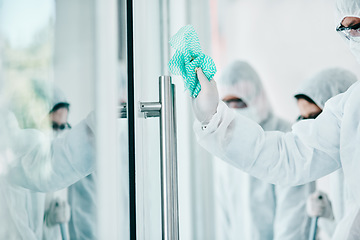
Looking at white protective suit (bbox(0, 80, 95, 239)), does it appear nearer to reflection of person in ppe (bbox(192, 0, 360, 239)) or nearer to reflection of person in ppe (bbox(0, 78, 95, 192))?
reflection of person in ppe (bbox(0, 78, 95, 192))

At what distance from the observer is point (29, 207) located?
48 centimetres

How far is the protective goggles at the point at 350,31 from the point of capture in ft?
3.60

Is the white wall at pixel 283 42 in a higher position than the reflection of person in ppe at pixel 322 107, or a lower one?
higher

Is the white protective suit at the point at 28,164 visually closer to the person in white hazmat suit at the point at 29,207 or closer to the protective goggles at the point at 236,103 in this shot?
the person in white hazmat suit at the point at 29,207

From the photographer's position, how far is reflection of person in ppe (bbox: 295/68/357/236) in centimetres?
112

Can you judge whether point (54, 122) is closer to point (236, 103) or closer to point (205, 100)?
point (205, 100)

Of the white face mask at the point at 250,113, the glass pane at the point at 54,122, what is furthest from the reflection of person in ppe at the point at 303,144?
the glass pane at the point at 54,122

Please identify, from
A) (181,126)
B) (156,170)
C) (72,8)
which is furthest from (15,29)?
(181,126)

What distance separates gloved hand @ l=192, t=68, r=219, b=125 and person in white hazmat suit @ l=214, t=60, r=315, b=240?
22 cm

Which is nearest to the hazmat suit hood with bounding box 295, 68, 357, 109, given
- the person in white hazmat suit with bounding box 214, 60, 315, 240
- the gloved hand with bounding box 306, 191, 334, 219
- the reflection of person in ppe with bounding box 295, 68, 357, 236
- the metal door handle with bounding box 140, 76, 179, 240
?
the reflection of person in ppe with bounding box 295, 68, 357, 236

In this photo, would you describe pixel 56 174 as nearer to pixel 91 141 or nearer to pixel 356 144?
pixel 91 141

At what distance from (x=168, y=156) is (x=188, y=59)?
0.92 ft

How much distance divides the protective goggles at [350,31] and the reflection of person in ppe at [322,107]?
10 centimetres

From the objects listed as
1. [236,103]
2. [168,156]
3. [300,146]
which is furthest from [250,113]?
[168,156]
